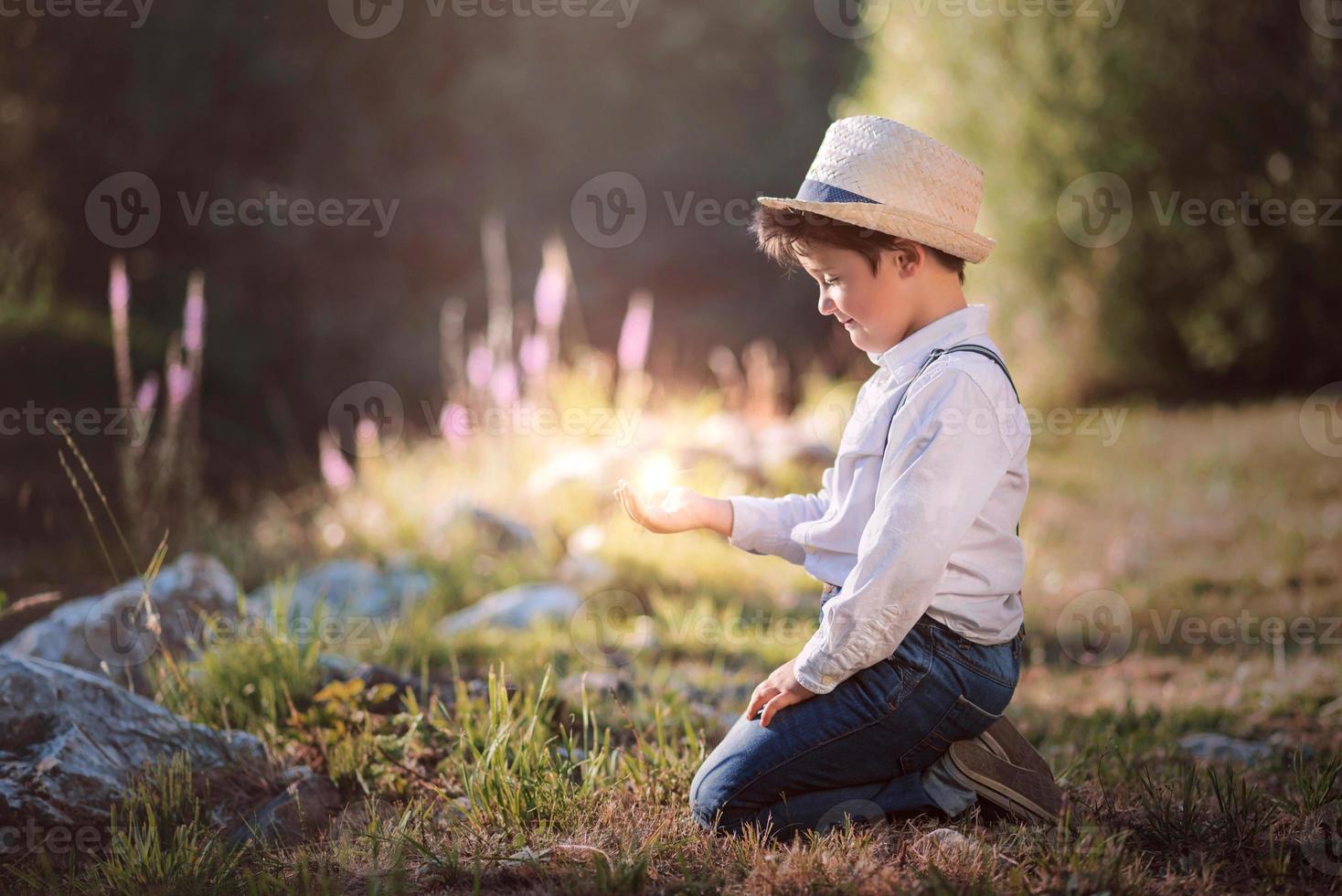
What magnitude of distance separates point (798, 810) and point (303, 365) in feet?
45.3

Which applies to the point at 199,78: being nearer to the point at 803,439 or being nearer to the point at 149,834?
the point at 803,439

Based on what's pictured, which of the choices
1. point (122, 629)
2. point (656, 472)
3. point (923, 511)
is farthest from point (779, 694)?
point (656, 472)

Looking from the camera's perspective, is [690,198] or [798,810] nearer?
[798,810]

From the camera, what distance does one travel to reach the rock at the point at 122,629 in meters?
4.06

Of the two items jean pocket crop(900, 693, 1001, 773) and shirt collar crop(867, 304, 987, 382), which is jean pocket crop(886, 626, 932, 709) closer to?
jean pocket crop(900, 693, 1001, 773)

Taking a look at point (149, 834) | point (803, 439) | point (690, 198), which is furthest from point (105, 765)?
point (690, 198)

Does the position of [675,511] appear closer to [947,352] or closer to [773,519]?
[773,519]

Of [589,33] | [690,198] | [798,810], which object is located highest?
[589,33]

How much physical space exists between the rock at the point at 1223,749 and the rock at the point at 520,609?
8.61 feet

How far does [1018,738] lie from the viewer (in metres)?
2.66

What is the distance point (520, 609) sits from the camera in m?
5.22

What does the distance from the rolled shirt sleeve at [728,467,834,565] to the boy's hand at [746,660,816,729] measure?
41cm

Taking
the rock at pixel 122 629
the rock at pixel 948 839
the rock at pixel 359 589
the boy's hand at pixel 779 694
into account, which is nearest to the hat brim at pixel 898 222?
the boy's hand at pixel 779 694

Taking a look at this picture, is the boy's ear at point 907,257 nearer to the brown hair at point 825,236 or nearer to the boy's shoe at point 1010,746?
the brown hair at point 825,236
